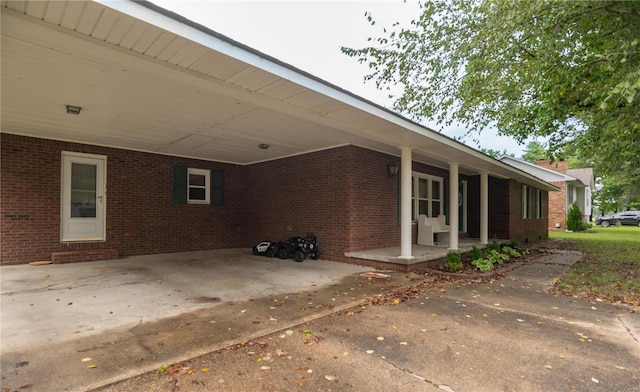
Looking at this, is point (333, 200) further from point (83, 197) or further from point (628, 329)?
point (83, 197)

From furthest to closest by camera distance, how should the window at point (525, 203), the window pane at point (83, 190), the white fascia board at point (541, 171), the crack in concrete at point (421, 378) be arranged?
the white fascia board at point (541, 171) → the window at point (525, 203) → the window pane at point (83, 190) → the crack in concrete at point (421, 378)

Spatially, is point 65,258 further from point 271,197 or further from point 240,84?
point 240,84

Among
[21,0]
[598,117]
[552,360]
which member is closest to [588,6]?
[598,117]

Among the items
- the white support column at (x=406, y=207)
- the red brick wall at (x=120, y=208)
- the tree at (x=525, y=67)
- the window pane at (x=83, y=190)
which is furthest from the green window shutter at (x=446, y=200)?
the window pane at (x=83, y=190)

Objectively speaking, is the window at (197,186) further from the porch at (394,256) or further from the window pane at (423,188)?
the window pane at (423,188)

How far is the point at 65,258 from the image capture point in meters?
6.88

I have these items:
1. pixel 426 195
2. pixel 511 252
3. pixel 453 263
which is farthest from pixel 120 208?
pixel 511 252

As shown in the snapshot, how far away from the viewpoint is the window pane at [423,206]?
990 cm

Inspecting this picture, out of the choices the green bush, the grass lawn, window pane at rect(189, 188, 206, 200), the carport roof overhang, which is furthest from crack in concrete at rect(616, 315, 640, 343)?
the green bush

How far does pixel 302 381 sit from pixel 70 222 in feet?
24.6

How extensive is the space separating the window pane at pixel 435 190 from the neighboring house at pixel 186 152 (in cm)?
7

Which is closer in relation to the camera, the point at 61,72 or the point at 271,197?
the point at 61,72

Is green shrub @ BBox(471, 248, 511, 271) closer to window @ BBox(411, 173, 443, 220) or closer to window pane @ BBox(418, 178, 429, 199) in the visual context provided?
window @ BBox(411, 173, 443, 220)

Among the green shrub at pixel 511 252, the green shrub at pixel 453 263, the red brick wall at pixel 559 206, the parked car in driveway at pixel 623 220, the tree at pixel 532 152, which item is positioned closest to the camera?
the green shrub at pixel 453 263
